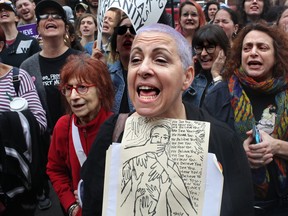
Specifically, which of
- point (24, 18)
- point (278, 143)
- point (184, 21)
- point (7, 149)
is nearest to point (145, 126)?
point (278, 143)

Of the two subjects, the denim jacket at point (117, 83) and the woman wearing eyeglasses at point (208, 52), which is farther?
the woman wearing eyeglasses at point (208, 52)

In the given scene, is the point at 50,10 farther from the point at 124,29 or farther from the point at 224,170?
the point at 224,170

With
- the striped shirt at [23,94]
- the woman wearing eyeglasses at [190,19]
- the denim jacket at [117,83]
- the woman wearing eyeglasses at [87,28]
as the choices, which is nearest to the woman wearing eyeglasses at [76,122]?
the denim jacket at [117,83]

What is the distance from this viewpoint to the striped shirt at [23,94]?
2.85 metres

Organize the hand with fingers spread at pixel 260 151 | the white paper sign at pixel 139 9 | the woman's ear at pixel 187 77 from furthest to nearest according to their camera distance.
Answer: the white paper sign at pixel 139 9
the hand with fingers spread at pixel 260 151
the woman's ear at pixel 187 77

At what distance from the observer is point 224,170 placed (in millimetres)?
1673

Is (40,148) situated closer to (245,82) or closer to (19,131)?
(19,131)

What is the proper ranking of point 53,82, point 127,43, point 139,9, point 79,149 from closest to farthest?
1. point 79,149
2. point 139,9
3. point 127,43
4. point 53,82

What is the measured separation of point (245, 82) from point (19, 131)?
4.68 feet

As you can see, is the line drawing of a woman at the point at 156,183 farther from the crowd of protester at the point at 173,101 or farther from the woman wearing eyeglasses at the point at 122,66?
the woman wearing eyeglasses at the point at 122,66

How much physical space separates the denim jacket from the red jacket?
0.23 m

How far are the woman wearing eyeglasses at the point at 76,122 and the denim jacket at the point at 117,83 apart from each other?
169 millimetres

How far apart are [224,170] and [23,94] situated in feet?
5.80

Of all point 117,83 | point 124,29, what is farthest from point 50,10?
point 117,83
